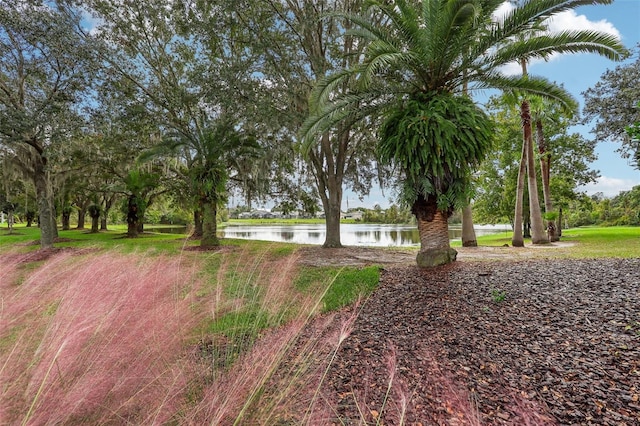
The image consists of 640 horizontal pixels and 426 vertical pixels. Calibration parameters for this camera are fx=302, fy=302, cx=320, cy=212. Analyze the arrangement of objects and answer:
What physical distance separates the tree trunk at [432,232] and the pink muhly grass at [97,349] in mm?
6647

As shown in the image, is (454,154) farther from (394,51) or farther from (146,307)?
(146,307)

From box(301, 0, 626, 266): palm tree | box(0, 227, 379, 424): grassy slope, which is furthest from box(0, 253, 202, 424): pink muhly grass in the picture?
box(301, 0, 626, 266): palm tree

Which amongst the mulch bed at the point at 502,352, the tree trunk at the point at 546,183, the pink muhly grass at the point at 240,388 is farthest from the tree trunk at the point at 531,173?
the pink muhly grass at the point at 240,388

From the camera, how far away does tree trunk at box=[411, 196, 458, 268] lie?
24.2 ft

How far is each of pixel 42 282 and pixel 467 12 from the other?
7766mm

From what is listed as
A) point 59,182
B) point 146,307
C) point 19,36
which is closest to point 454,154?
point 146,307

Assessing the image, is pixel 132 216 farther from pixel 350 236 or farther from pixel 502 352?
pixel 502 352

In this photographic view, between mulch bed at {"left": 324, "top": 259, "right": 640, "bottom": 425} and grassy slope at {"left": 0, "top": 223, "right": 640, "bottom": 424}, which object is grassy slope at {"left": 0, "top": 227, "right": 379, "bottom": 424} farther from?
mulch bed at {"left": 324, "top": 259, "right": 640, "bottom": 425}

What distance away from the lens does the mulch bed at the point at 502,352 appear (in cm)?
238

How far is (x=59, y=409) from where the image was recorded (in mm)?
951

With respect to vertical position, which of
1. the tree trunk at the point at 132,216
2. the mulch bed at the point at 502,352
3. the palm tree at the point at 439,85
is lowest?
the mulch bed at the point at 502,352

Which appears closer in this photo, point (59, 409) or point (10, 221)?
point (59, 409)

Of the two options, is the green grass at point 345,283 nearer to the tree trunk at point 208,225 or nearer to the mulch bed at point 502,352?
the mulch bed at point 502,352

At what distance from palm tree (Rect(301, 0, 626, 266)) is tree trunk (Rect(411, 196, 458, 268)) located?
→ 0.9 inches
